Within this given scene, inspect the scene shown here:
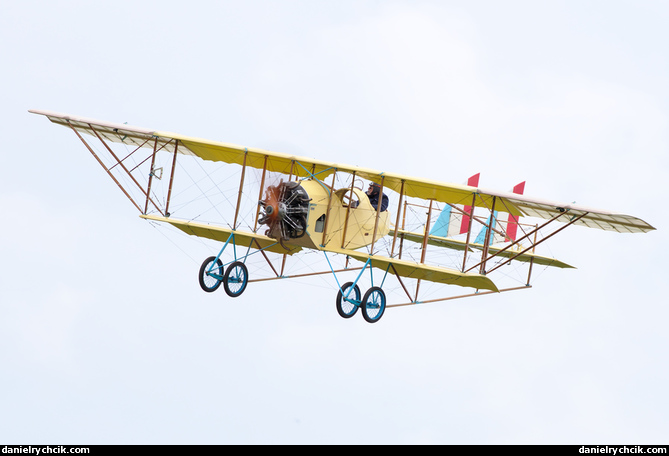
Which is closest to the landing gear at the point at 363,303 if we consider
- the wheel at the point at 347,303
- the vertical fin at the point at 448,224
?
the wheel at the point at 347,303

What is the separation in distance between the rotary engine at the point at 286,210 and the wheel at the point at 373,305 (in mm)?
1986

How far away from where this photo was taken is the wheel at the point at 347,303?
66.6ft

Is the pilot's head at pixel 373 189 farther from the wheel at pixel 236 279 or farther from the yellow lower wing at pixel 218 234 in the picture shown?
the wheel at pixel 236 279

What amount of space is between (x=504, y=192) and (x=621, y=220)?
95.2 inches

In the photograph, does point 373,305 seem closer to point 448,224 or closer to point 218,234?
point 218,234

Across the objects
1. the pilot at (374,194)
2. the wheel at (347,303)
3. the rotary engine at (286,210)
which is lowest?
the wheel at (347,303)

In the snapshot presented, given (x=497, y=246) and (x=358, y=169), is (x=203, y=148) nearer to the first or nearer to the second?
(x=358, y=169)

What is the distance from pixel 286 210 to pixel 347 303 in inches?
93.5

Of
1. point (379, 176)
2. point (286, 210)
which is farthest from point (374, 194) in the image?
point (286, 210)

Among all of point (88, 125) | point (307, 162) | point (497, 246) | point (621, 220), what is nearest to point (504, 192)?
point (621, 220)

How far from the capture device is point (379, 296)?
20812 millimetres

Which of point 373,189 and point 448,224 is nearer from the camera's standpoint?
point 373,189

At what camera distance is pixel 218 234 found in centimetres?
2119

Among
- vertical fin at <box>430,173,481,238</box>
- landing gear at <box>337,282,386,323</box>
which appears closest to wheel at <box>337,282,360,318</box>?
landing gear at <box>337,282,386,323</box>
